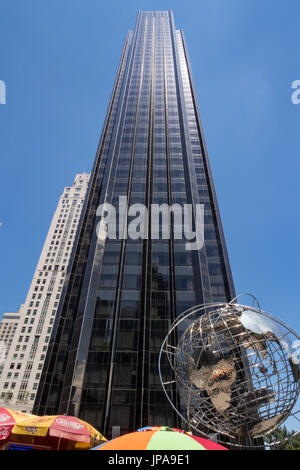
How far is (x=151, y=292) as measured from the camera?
3284cm

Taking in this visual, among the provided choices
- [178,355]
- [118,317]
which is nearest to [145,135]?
[118,317]

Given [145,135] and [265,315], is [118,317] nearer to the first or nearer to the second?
[265,315]

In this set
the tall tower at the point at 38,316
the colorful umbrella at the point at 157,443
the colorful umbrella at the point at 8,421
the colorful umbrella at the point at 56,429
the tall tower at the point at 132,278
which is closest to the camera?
the colorful umbrella at the point at 157,443

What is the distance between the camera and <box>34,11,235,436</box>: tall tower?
26234mm

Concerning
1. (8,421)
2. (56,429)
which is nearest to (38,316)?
(8,421)

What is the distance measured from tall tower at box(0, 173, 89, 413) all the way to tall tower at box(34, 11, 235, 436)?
129 feet

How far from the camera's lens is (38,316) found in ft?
229

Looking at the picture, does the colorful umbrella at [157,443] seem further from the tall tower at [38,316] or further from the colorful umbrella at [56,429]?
the tall tower at [38,316]

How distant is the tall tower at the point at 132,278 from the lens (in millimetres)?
26234

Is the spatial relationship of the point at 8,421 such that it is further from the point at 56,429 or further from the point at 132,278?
the point at 132,278

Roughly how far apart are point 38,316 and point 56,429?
223ft

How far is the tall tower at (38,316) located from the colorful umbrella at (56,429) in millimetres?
58228

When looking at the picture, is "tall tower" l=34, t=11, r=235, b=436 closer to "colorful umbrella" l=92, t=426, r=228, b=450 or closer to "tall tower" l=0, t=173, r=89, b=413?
"colorful umbrella" l=92, t=426, r=228, b=450

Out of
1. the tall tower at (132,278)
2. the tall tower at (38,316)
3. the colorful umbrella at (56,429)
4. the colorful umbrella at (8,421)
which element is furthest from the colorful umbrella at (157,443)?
the tall tower at (38,316)
